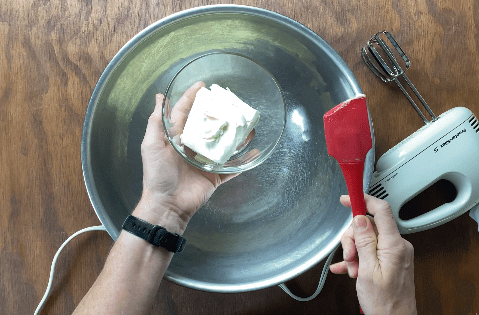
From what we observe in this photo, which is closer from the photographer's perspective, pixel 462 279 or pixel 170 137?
pixel 170 137

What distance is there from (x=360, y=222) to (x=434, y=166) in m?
0.17

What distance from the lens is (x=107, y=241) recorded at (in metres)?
0.64

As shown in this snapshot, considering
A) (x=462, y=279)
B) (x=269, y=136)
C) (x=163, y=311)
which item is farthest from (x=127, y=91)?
(x=462, y=279)

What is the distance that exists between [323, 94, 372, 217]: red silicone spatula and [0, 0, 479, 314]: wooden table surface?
141mm

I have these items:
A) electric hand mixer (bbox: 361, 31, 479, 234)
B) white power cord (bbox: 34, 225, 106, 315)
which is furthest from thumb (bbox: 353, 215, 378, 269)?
white power cord (bbox: 34, 225, 106, 315)

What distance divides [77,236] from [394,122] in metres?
0.59

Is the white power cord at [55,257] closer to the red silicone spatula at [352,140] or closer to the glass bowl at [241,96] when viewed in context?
the glass bowl at [241,96]

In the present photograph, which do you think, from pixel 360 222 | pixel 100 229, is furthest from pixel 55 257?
pixel 360 222

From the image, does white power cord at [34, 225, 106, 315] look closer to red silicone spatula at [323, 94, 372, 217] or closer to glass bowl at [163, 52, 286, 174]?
glass bowl at [163, 52, 286, 174]

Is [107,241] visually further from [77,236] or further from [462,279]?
[462,279]

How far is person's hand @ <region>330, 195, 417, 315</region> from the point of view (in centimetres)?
49

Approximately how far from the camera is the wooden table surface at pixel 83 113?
623 millimetres

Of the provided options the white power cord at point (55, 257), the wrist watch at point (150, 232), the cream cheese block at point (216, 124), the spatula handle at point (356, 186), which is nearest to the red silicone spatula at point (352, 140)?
the spatula handle at point (356, 186)

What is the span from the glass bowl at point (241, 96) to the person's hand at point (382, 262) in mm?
176
